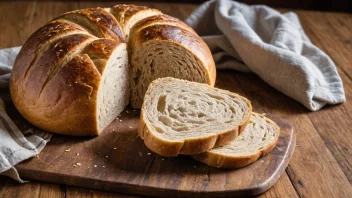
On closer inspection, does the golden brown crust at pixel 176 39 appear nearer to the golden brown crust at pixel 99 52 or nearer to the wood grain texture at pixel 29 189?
the golden brown crust at pixel 99 52

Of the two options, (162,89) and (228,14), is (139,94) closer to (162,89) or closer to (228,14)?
(162,89)

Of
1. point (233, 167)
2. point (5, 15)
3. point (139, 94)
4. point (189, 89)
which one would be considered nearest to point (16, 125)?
point (139, 94)

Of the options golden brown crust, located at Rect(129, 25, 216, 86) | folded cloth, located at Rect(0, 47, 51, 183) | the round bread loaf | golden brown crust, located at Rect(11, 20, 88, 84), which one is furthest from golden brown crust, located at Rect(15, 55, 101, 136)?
golden brown crust, located at Rect(129, 25, 216, 86)

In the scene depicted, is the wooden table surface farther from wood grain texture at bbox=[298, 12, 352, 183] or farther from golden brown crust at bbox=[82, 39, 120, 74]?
golden brown crust at bbox=[82, 39, 120, 74]

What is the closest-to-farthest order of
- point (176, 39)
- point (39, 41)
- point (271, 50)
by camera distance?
1. point (39, 41)
2. point (176, 39)
3. point (271, 50)

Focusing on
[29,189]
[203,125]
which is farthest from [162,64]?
[29,189]

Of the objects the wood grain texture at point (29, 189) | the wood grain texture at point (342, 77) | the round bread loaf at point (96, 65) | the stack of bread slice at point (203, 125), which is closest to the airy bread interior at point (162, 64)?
the round bread loaf at point (96, 65)

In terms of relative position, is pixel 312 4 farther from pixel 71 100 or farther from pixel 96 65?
pixel 71 100
